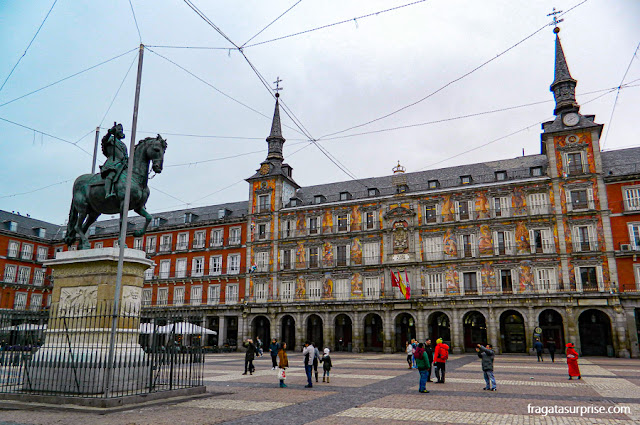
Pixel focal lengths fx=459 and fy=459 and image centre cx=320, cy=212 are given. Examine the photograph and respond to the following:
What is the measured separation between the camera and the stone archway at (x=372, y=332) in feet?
139

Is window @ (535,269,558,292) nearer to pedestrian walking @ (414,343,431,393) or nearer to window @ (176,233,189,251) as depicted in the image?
pedestrian walking @ (414,343,431,393)

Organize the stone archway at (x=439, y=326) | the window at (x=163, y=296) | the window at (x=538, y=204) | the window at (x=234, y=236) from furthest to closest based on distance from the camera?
the window at (x=163, y=296) → the window at (x=234, y=236) → the stone archway at (x=439, y=326) → the window at (x=538, y=204)

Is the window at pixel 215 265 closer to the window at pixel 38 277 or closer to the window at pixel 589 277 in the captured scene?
the window at pixel 38 277

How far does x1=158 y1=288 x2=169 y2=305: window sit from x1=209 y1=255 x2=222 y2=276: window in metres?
5.80

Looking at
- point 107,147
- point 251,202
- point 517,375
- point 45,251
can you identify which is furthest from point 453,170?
point 45,251

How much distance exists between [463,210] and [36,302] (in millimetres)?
47841

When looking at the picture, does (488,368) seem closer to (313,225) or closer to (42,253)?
(313,225)

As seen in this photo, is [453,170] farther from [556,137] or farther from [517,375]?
[517,375]

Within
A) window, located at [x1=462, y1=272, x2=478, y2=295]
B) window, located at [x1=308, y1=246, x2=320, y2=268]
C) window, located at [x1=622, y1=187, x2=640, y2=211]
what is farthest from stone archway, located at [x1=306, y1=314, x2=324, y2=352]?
window, located at [x1=622, y1=187, x2=640, y2=211]

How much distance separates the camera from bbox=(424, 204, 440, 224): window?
40312 mm

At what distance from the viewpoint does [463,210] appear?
39406mm

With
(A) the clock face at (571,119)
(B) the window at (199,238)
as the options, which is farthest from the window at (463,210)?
(B) the window at (199,238)

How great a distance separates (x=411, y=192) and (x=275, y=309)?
16878 mm

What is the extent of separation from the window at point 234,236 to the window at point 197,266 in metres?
4.07
